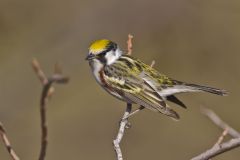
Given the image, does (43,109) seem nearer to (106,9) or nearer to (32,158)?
(32,158)

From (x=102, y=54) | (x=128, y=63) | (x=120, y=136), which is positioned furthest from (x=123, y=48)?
(x=120, y=136)

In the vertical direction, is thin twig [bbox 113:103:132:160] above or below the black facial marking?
below

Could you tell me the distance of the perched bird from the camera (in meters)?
4.45

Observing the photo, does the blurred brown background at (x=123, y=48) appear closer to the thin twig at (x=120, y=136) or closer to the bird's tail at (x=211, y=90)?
the bird's tail at (x=211, y=90)

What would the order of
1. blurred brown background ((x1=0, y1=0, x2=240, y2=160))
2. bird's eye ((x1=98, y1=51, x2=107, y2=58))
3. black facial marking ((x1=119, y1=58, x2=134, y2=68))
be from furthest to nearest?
blurred brown background ((x1=0, y1=0, x2=240, y2=160))
black facial marking ((x1=119, y1=58, x2=134, y2=68))
bird's eye ((x1=98, y1=51, x2=107, y2=58))

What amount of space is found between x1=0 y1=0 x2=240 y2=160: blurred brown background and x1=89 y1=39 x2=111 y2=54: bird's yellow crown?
311 cm

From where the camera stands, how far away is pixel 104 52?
4.46 m

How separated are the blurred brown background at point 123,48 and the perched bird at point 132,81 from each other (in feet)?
9.40

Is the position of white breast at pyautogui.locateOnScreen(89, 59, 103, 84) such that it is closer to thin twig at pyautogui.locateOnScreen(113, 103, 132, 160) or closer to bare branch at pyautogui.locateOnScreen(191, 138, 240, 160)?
thin twig at pyautogui.locateOnScreen(113, 103, 132, 160)

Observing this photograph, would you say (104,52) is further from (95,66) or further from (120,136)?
(120,136)

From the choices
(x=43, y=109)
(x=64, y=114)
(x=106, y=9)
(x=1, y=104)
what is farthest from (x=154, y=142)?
(x=43, y=109)

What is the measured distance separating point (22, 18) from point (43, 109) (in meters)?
8.53

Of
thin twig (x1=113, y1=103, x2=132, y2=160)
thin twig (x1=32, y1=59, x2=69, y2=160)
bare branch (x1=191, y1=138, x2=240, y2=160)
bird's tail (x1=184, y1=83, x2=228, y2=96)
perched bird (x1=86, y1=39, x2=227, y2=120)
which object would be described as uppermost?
perched bird (x1=86, y1=39, x2=227, y2=120)

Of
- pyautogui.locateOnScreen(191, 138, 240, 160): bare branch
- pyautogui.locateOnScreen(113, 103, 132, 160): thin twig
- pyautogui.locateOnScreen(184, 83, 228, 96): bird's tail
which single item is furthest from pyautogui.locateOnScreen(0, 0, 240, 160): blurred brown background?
pyautogui.locateOnScreen(191, 138, 240, 160): bare branch
